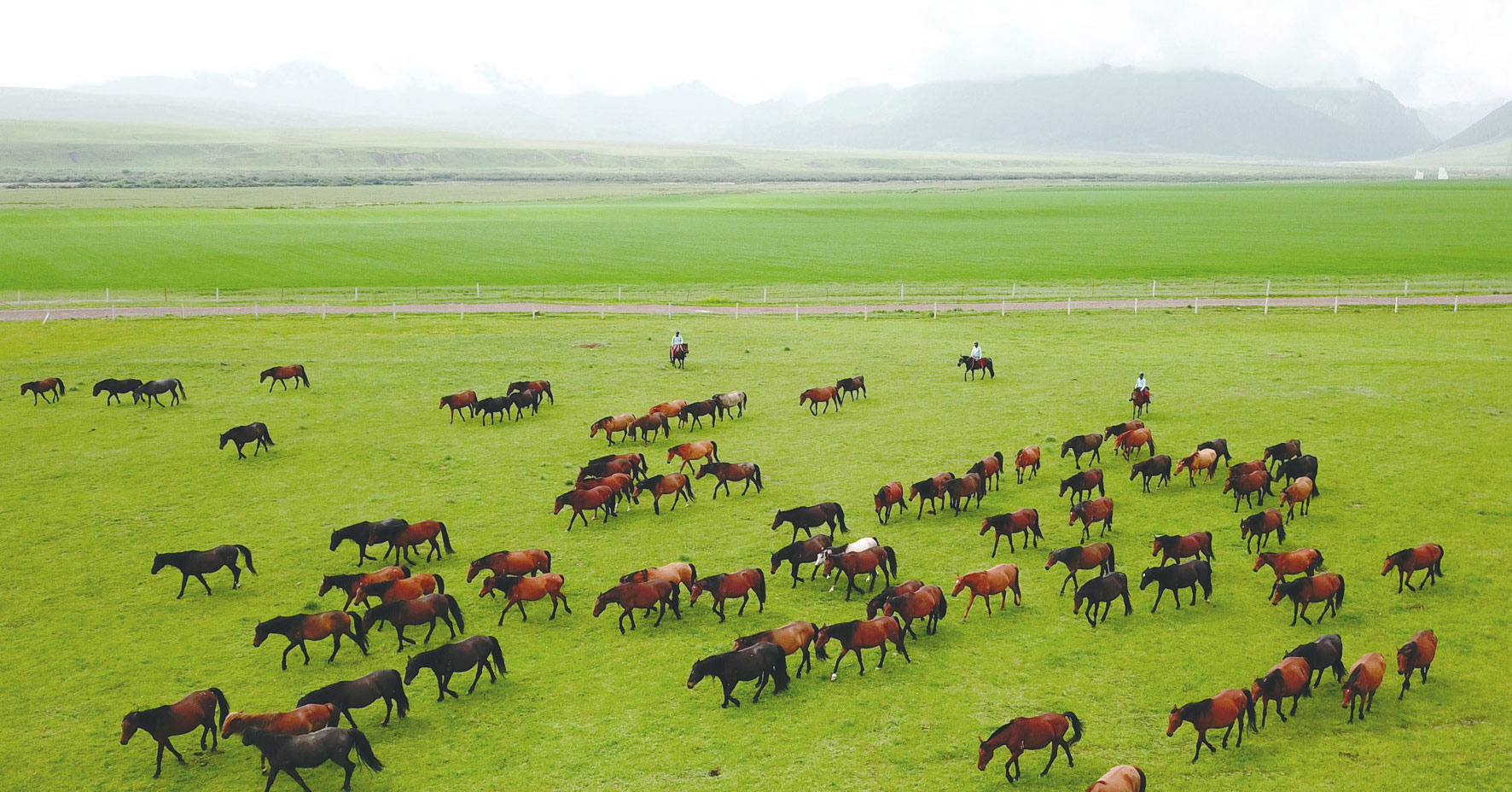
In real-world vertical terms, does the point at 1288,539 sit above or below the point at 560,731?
above

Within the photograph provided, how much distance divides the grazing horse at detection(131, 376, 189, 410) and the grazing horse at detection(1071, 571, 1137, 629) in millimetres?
30372

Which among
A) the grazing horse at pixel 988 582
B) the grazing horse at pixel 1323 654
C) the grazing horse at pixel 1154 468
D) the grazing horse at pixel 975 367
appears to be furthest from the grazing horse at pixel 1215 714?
the grazing horse at pixel 975 367

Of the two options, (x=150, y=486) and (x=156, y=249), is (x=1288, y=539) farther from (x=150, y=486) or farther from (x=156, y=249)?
(x=156, y=249)

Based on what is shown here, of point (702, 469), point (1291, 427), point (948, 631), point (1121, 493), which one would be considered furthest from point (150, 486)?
point (1291, 427)

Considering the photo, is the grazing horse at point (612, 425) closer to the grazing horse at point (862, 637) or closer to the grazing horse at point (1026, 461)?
the grazing horse at point (1026, 461)

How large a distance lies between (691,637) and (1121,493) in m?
12.1

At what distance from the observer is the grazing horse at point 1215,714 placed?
13.4m

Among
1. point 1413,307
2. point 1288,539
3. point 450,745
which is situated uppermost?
point 1413,307

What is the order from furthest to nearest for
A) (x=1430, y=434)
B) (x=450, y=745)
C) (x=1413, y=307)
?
(x=1413, y=307) → (x=1430, y=434) → (x=450, y=745)

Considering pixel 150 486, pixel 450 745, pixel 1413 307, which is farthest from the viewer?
pixel 1413 307

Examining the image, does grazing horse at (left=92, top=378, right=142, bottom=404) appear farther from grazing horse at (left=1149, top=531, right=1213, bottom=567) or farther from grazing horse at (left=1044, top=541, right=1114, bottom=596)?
grazing horse at (left=1149, top=531, right=1213, bottom=567)

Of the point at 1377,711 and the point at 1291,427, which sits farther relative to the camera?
the point at 1291,427

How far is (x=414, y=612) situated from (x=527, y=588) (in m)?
1.97

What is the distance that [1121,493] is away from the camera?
24188 mm
